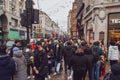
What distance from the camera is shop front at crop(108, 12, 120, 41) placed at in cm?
3278

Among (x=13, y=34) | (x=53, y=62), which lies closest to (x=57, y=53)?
(x=53, y=62)

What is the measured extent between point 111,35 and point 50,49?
17552 millimetres

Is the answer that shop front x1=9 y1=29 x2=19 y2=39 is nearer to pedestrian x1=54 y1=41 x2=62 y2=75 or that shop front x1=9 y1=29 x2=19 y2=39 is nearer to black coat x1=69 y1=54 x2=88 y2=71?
pedestrian x1=54 y1=41 x2=62 y2=75

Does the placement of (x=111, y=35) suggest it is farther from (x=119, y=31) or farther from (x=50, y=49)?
(x=50, y=49)

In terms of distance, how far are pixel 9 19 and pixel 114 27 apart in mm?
31125

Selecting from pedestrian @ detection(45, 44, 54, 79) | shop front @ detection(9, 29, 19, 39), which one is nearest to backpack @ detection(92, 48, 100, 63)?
pedestrian @ detection(45, 44, 54, 79)

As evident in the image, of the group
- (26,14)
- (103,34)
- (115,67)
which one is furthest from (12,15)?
(115,67)

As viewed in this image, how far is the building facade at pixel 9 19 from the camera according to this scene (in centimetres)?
5797

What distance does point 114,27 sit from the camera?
32.9 metres

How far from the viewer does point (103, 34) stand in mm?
33875

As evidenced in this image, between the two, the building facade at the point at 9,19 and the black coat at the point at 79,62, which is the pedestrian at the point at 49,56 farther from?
the building facade at the point at 9,19

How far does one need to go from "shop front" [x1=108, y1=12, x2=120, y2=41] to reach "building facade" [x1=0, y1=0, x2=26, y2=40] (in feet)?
88.8

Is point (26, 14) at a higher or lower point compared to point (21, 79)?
higher

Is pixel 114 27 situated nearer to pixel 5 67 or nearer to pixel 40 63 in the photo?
pixel 40 63
